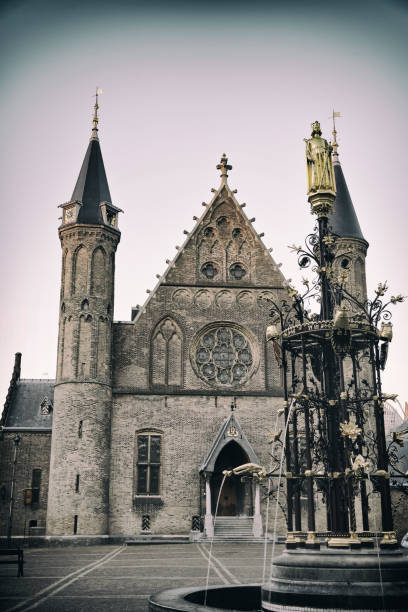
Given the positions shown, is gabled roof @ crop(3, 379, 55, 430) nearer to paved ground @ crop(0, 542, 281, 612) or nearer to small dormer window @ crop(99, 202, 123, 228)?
small dormer window @ crop(99, 202, 123, 228)

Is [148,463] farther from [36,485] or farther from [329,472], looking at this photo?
[329,472]

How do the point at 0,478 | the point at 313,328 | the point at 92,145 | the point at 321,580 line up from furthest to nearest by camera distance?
1. the point at 92,145
2. the point at 0,478
3. the point at 313,328
4. the point at 321,580

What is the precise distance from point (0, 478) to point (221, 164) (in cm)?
2005

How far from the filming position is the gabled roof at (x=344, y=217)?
1417 inches

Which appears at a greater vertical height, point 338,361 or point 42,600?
point 338,361

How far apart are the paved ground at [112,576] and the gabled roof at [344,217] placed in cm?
1733

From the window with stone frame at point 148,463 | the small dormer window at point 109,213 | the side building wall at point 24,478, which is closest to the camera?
the window with stone frame at point 148,463

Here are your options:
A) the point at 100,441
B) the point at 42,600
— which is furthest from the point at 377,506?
the point at 42,600

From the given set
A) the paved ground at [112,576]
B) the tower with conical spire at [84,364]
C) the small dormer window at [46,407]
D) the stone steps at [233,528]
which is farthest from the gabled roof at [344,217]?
the small dormer window at [46,407]

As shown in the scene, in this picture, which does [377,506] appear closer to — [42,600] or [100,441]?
[100,441]

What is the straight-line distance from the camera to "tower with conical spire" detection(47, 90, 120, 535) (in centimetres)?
3078

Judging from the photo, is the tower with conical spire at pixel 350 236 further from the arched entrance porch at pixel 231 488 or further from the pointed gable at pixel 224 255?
the arched entrance porch at pixel 231 488

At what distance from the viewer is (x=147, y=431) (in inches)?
1292

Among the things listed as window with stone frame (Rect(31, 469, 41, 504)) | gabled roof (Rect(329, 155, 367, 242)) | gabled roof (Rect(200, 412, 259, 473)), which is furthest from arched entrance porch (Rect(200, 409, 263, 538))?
gabled roof (Rect(329, 155, 367, 242))
